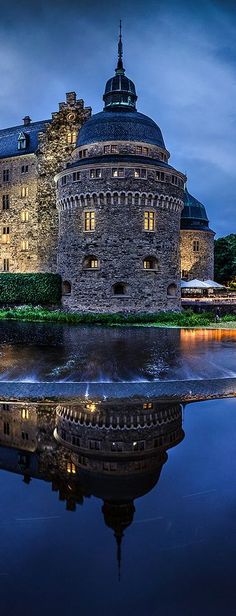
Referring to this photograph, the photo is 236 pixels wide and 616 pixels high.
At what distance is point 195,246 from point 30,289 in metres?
23.5

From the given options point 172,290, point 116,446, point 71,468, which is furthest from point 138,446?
point 172,290

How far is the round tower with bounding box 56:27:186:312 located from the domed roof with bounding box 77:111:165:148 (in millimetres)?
90

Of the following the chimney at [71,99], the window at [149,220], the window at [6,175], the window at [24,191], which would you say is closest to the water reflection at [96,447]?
the window at [149,220]

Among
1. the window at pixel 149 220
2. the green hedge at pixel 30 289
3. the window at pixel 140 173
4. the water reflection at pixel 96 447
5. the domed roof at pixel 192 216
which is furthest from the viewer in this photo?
the domed roof at pixel 192 216

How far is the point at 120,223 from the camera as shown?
3456 cm

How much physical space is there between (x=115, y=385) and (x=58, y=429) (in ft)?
11.6

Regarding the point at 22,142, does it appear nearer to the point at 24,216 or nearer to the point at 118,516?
the point at 24,216

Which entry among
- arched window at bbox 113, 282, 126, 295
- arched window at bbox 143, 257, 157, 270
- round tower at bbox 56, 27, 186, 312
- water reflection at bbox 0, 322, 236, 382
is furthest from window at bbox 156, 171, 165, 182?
water reflection at bbox 0, 322, 236, 382

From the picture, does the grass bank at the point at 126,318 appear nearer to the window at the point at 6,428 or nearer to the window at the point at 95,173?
the window at the point at 95,173

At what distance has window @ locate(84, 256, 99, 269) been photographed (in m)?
35.9

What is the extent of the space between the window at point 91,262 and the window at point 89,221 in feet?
7.53

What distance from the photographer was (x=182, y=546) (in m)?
3.98

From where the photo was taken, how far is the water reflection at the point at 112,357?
12047mm

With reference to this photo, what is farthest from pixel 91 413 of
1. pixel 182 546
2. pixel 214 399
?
pixel 182 546
